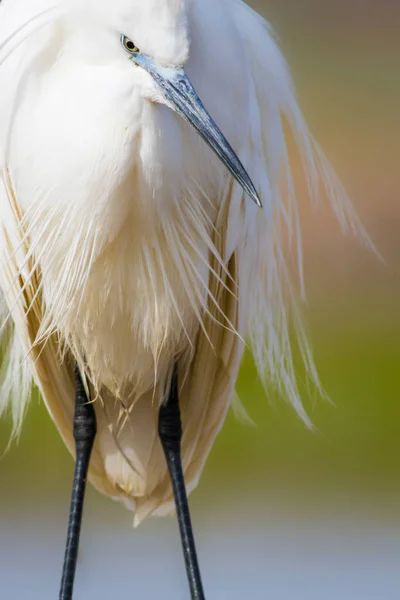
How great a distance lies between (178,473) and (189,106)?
79cm

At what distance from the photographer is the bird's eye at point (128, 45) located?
1883 millimetres

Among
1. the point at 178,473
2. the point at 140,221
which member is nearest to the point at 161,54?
the point at 140,221

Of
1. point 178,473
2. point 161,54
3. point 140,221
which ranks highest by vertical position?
point 161,54

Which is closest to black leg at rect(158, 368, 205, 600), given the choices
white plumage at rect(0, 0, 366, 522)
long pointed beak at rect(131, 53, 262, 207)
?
white plumage at rect(0, 0, 366, 522)

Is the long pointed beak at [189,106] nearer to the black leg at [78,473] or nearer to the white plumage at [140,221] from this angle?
the white plumage at [140,221]

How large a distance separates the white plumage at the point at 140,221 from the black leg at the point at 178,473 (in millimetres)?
48

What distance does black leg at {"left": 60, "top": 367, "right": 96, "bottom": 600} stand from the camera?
7.81 ft

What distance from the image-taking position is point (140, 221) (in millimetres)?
2076

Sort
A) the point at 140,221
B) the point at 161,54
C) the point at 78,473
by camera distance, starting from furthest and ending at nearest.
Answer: the point at 78,473 → the point at 140,221 → the point at 161,54

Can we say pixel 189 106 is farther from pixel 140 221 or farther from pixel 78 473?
pixel 78 473

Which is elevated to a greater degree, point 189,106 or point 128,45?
point 128,45

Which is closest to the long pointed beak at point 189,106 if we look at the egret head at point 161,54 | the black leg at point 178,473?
the egret head at point 161,54

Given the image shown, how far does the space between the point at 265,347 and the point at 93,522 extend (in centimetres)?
168

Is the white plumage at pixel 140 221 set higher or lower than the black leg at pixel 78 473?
higher
